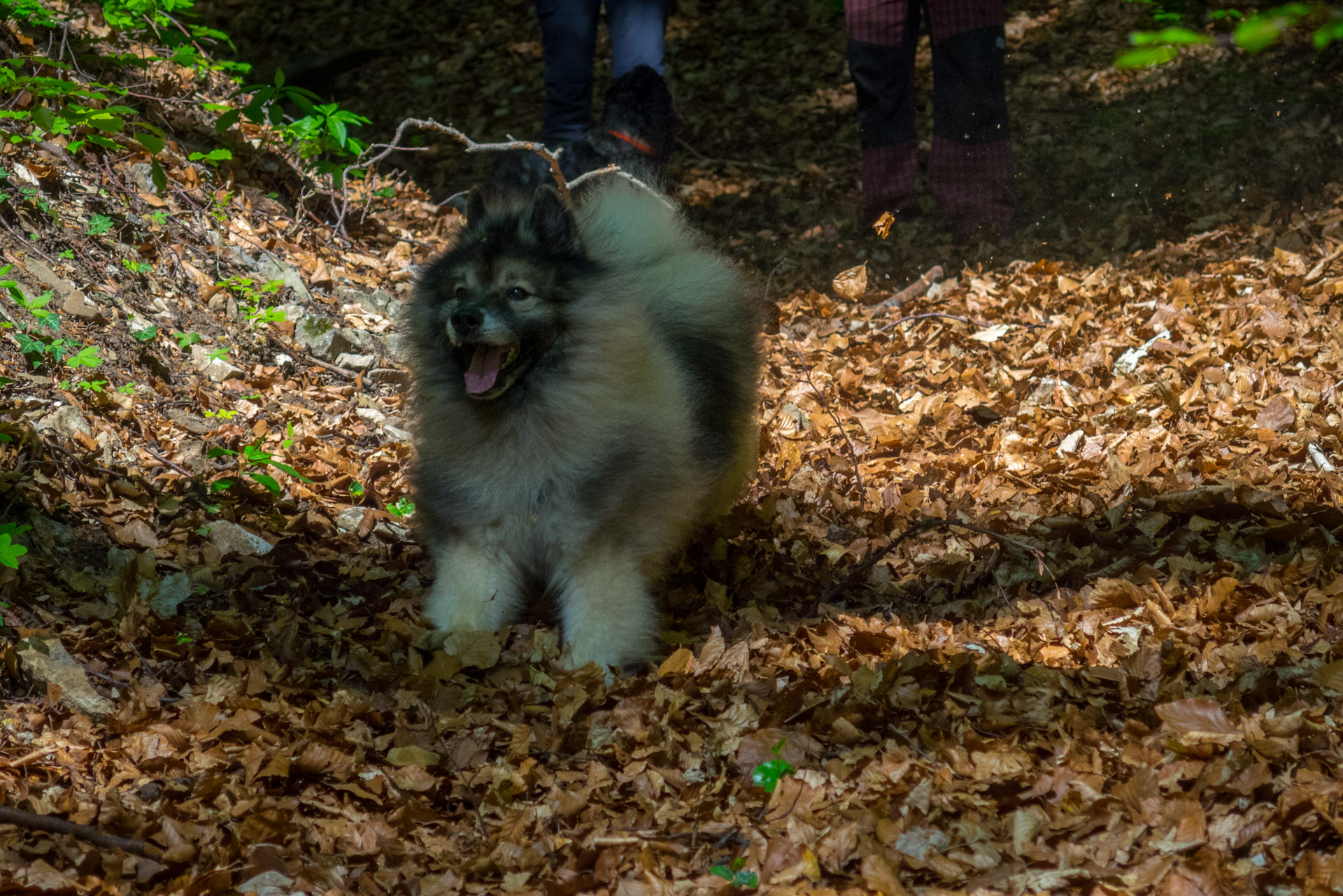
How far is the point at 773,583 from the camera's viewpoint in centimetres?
397

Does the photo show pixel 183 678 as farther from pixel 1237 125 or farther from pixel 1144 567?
pixel 1237 125

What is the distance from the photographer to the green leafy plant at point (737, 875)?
2324 millimetres

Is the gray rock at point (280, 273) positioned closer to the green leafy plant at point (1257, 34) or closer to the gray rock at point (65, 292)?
the gray rock at point (65, 292)

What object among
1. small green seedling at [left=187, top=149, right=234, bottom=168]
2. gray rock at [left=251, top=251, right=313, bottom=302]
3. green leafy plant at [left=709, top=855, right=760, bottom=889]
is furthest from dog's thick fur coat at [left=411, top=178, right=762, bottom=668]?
small green seedling at [left=187, top=149, right=234, bottom=168]

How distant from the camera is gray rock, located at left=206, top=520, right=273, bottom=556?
12.9 feet

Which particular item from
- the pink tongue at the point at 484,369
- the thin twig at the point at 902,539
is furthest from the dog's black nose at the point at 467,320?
the thin twig at the point at 902,539

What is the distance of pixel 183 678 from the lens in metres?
3.14

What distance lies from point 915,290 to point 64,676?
5299 mm

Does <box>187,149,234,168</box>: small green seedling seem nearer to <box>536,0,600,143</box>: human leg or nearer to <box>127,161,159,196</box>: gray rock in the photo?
<box>127,161,159,196</box>: gray rock

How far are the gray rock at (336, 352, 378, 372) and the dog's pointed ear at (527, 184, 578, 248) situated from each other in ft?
7.51

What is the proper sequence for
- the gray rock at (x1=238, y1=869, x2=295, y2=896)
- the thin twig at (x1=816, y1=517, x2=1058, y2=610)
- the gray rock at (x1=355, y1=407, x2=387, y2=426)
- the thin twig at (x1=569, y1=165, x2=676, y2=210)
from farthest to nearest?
the gray rock at (x1=355, y1=407, x2=387, y2=426) → the thin twig at (x1=569, y1=165, x2=676, y2=210) → the thin twig at (x1=816, y1=517, x2=1058, y2=610) → the gray rock at (x1=238, y1=869, x2=295, y2=896)

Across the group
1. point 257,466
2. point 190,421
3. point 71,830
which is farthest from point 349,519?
point 71,830

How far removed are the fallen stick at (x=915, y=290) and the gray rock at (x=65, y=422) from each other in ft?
14.7

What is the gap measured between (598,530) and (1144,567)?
5.86 feet
